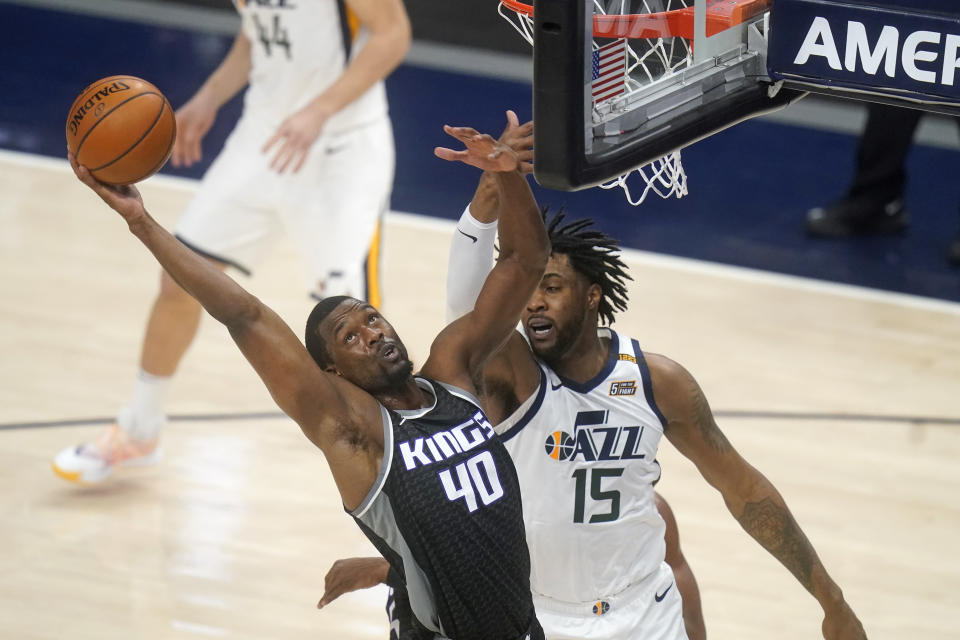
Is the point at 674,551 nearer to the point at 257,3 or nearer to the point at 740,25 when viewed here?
the point at 740,25

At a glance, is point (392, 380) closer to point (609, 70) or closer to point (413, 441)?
point (413, 441)

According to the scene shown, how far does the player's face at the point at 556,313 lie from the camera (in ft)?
12.5

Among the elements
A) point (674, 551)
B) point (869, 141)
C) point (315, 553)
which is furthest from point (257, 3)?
point (869, 141)

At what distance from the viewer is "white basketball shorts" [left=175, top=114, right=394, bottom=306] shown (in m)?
5.80

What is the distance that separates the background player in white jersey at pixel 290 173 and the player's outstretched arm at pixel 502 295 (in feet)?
6.89

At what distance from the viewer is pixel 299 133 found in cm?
560

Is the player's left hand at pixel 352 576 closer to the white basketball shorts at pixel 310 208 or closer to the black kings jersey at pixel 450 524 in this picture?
the black kings jersey at pixel 450 524

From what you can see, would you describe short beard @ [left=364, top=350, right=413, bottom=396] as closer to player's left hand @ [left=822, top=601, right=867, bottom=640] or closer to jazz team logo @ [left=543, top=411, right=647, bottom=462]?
jazz team logo @ [left=543, top=411, right=647, bottom=462]

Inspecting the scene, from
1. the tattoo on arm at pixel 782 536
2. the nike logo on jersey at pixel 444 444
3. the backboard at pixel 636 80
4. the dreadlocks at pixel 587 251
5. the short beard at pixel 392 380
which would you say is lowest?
the tattoo on arm at pixel 782 536

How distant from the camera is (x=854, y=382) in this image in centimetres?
692

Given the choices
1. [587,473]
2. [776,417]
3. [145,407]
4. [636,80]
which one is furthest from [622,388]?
[776,417]

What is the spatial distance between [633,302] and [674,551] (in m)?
3.38

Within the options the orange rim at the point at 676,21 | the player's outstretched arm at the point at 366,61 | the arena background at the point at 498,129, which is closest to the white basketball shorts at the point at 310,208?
the player's outstretched arm at the point at 366,61

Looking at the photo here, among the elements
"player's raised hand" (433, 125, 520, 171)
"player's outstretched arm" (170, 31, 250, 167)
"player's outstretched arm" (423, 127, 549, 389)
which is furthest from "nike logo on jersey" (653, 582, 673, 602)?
"player's outstretched arm" (170, 31, 250, 167)
